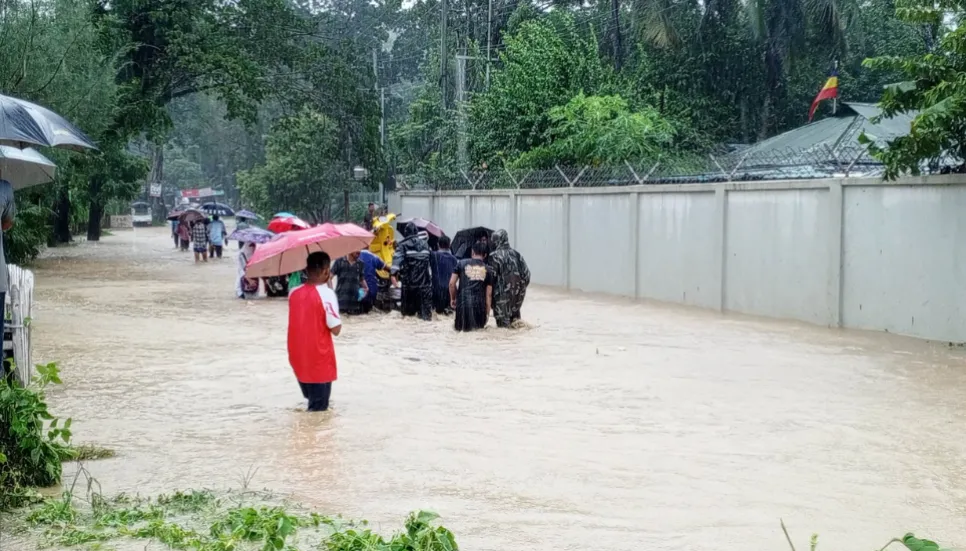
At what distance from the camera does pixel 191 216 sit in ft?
118

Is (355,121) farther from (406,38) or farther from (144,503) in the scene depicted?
(406,38)

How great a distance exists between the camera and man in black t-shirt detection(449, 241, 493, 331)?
1429 centimetres

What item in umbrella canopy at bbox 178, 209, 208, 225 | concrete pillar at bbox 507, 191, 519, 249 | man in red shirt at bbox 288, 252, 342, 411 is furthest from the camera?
umbrella canopy at bbox 178, 209, 208, 225

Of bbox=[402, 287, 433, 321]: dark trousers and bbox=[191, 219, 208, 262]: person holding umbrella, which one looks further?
bbox=[191, 219, 208, 262]: person holding umbrella

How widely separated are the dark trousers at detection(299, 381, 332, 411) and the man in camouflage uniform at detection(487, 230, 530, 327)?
5.62m

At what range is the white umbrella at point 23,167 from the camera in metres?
10.3

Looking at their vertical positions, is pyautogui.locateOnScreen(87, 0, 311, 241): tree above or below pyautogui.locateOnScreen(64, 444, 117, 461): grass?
above

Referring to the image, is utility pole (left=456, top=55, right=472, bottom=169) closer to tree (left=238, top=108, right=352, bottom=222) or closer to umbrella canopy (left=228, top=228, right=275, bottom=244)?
umbrella canopy (left=228, top=228, right=275, bottom=244)

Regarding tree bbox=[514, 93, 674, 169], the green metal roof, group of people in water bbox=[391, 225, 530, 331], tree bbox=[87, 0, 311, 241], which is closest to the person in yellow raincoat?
group of people in water bbox=[391, 225, 530, 331]

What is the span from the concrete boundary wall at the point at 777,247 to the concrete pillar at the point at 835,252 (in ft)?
0.05

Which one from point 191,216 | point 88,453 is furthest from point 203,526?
point 191,216

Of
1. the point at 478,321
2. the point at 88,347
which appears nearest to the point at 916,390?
the point at 478,321

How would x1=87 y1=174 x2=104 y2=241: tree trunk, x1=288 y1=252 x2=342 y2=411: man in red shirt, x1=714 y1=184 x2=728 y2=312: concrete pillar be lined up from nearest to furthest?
x1=288 y1=252 x2=342 y2=411: man in red shirt
x1=714 y1=184 x2=728 y2=312: concrete pillar
x1=87 y1=174 x2=104 y2=241: tree trunk

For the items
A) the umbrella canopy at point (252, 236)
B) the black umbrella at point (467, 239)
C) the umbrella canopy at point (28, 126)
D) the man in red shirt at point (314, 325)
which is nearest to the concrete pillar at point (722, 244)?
the black umbrella at point (467, 239)
